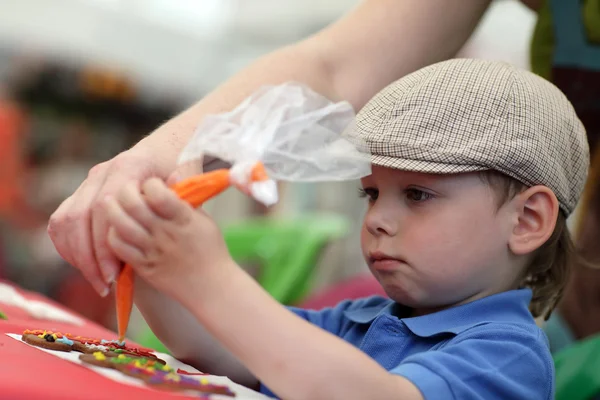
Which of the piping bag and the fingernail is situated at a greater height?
the piping bag

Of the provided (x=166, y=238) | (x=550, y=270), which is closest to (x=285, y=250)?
(x=550, y=270)

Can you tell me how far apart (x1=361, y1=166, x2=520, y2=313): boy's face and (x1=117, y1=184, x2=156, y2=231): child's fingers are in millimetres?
294

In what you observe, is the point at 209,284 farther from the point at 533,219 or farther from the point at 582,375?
the point at 582,375

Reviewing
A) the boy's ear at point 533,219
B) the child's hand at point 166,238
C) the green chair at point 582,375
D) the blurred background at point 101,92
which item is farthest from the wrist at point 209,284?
the blurred background at point 101,92

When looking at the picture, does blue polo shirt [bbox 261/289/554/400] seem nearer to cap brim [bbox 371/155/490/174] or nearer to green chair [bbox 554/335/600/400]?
cap brim [bbox 371/155/490/174]

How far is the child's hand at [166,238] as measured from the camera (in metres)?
0.59

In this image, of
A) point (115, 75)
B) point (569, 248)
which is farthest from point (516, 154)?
point (115, 75)

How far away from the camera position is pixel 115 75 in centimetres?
412

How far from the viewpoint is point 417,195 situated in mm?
815

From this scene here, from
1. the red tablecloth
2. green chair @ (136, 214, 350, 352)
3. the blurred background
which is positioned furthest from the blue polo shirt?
the blurred background

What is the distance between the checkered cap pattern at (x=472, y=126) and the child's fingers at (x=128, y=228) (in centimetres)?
27

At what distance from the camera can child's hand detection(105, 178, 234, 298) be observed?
59 cm

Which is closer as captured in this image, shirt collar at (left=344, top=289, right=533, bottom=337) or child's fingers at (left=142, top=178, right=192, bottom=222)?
child's fingers at (left=142, top=178, right=192, bottom=222)

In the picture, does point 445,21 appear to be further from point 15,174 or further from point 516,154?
point 15,174
